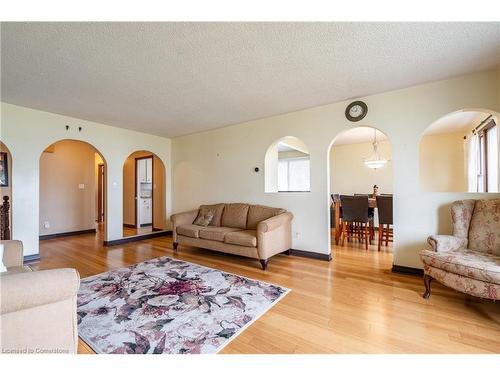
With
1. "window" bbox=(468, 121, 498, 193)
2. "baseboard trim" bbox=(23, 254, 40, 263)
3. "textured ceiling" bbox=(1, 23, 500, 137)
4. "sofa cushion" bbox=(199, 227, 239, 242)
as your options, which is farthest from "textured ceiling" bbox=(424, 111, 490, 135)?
"baseboard trim" bbox=(23, 254, 40, 263)

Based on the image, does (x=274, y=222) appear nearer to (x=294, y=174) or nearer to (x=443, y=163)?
(x=294, y=174)

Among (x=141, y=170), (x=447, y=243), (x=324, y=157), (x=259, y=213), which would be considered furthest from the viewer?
(x=141, y=170)

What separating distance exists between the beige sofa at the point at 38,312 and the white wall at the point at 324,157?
3.20m

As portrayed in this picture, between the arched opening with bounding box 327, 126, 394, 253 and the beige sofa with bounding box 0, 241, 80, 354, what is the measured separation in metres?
3.61

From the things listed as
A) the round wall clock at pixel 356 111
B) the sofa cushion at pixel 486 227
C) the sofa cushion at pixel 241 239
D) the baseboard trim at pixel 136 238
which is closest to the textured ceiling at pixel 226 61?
the round wall clock at pixel 356 111

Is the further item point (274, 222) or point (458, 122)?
point (458, 122)

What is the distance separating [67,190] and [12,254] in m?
4.56

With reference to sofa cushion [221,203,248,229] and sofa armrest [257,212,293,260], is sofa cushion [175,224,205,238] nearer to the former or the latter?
sofa cushion [221,203,248,229]

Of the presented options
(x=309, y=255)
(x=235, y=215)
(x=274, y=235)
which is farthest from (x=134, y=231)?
(x=309, y=255)

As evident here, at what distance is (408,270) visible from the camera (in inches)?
118

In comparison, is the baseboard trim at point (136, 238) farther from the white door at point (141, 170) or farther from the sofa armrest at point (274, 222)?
the sofa armrest at point (274, 222)

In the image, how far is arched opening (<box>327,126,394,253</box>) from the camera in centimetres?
437

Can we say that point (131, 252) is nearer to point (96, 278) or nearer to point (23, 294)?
point (96, 278)
